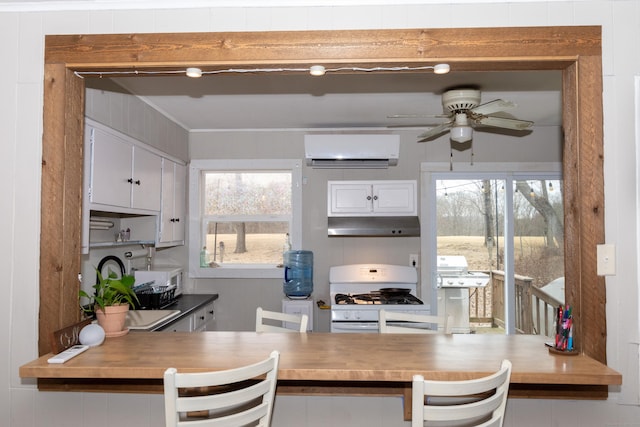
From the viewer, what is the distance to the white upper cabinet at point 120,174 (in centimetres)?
258

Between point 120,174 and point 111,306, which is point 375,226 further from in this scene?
point 111,306

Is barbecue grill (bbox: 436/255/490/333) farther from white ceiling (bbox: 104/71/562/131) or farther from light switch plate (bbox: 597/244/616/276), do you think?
light switch plate (bbox: 597/244/616/276)

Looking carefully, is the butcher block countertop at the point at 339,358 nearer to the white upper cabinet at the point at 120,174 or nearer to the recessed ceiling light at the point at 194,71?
the white upper cabinet at the point at 120,174

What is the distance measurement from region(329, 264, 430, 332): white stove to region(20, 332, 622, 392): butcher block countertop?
5.56 ft

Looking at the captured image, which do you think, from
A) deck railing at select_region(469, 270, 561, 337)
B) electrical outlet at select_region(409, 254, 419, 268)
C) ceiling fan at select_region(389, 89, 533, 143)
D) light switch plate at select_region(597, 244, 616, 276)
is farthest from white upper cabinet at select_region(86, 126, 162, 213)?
deck railing at select_region(469, 270, 561, 337)

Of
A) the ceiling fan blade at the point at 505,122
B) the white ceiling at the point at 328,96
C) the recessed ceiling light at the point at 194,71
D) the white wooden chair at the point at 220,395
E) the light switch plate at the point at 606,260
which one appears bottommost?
the white wooden chair at the point at 220,395

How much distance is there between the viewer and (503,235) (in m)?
4.40

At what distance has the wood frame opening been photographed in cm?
178

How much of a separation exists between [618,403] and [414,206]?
2.52 meters

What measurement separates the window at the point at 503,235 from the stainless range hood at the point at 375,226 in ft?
1.33

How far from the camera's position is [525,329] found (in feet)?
14.4

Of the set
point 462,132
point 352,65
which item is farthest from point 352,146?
point 352,65

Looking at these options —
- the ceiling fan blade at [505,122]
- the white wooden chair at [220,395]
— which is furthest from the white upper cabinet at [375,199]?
the white wooden chair at [220,395]

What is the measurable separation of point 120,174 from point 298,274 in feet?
6.59
